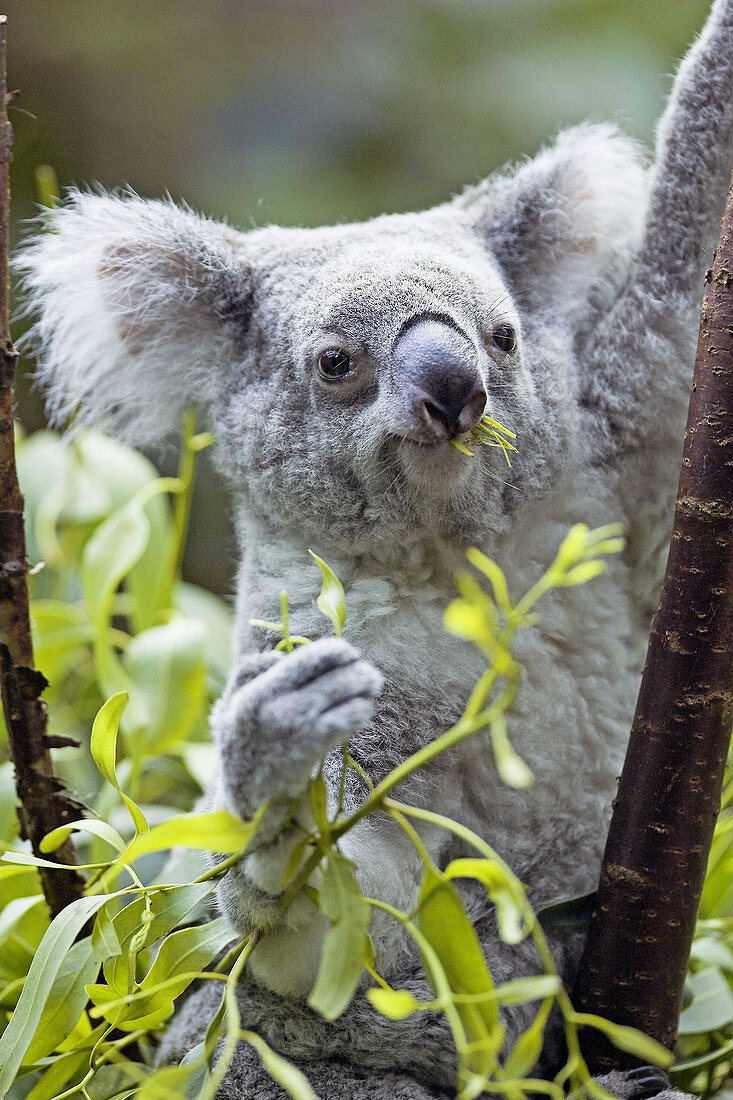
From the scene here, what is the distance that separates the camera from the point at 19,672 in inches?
45.0

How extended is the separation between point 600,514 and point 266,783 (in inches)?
28.1

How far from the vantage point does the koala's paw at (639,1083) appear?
106 centimetres

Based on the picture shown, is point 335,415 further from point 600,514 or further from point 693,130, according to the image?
point 693,130

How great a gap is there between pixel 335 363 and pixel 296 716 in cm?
52

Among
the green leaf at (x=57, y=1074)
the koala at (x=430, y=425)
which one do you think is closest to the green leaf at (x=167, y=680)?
the koala at (x=430, y=425)

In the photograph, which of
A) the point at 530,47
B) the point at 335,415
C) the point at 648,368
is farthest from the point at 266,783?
the point at 530,47

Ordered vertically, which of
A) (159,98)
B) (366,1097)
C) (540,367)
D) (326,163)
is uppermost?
(159,98)

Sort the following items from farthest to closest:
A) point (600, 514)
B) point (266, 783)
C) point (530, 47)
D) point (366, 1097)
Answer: point (530, 47) < point (600, 514) < point (366, 1097) < point (266, 783)

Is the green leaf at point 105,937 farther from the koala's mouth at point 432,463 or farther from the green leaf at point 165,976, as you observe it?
the koala's mouth at point 432,463

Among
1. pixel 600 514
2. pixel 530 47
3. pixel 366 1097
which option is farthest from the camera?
pixel 530 47

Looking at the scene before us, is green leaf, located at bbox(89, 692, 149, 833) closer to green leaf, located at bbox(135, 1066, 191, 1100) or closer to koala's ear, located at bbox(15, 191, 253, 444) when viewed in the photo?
green leaf, located at bbox(135, 1066, 191, 1100)

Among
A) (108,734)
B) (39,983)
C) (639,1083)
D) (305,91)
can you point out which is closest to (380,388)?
(108,734)

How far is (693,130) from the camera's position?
4.21 ft

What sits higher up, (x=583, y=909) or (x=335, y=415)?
(x=335, y=415)
